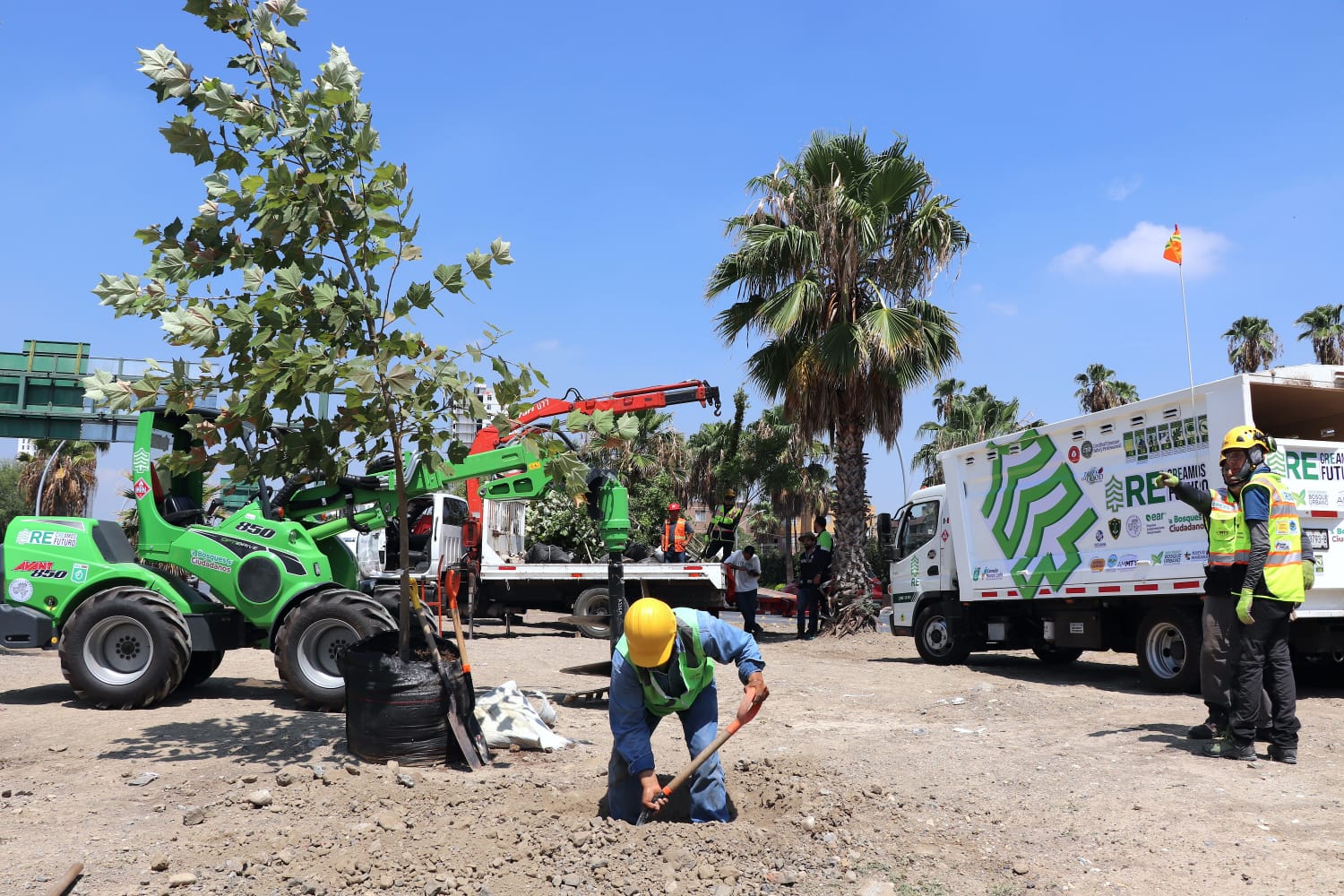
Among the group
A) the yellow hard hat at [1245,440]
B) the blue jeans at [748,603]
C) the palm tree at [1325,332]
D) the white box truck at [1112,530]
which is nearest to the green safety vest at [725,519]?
the blue jeans at [748,603]

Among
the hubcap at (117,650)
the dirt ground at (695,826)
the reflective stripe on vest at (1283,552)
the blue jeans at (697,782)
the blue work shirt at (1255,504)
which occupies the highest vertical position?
the blue work shirt at (1255,504)

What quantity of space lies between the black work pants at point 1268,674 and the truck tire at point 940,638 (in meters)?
6.21

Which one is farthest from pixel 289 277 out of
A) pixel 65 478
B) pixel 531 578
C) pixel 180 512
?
pixel 65 478

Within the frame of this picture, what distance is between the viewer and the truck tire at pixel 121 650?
819cm

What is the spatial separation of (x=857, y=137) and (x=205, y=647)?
12.0 m

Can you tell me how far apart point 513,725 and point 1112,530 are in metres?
6.69

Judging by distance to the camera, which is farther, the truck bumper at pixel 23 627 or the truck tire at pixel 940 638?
the truck tire at pixel 940 638

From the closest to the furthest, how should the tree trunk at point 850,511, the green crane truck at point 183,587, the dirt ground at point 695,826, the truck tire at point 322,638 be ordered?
the dirt ground at point 695,826
the truck tire at point 322,638
the green crane truck at point 183,587
the tree trunk at point 850,511

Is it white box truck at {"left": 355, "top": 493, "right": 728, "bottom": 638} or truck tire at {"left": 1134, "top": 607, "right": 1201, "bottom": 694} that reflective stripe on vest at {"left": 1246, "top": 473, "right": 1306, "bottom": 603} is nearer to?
truck tire at {"left": 1134, "top": 607, "right": 1201, "bottom": 694}

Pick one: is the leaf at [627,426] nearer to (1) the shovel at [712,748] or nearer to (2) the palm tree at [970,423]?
(1) the shovel at [712,748]

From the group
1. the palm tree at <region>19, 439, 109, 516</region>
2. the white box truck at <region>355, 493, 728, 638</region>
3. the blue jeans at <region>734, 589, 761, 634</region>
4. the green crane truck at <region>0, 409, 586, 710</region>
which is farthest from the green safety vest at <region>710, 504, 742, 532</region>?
the palm tree at <region>19, 439, 109, 516</region>

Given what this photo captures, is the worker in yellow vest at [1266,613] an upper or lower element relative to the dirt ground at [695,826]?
upper

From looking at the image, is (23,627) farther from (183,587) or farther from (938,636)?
A: (938,636)

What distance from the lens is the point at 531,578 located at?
15.9 m
